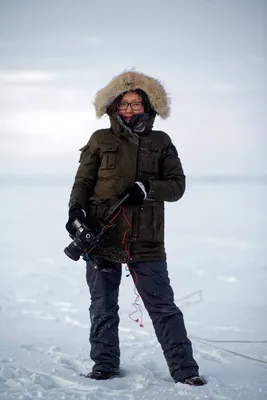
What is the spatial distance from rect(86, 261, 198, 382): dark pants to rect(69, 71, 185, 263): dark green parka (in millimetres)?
131

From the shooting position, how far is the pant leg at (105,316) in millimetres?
3260

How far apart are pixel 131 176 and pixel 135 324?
7.40 feet

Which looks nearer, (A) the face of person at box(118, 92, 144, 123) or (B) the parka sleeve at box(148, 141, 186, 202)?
(B) the parka sleeve at box(148, 141, 186, 202)

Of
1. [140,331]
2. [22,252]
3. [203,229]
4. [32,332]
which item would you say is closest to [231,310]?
[140,331]

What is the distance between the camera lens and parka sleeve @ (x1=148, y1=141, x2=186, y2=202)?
3.13 m

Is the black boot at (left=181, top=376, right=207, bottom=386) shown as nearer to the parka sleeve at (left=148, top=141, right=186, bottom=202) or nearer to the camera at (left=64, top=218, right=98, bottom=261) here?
the camera at (left=64, top=218, right=98, bottom=261)

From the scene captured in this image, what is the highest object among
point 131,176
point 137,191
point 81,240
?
point 131,176

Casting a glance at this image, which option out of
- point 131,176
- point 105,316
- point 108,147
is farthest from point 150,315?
point 108,147

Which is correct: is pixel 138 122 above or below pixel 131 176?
above

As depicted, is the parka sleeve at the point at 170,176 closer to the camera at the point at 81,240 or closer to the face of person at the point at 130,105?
the face of person at the point at 130,105

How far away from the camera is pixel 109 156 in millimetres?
3217

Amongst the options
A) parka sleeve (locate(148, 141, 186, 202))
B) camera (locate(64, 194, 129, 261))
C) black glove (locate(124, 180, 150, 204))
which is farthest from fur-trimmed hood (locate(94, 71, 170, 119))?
camera (locate(64, 194, 129, 261))

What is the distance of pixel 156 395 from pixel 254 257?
5.97 metres

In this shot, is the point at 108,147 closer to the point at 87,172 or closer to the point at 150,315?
the point at 87,172
